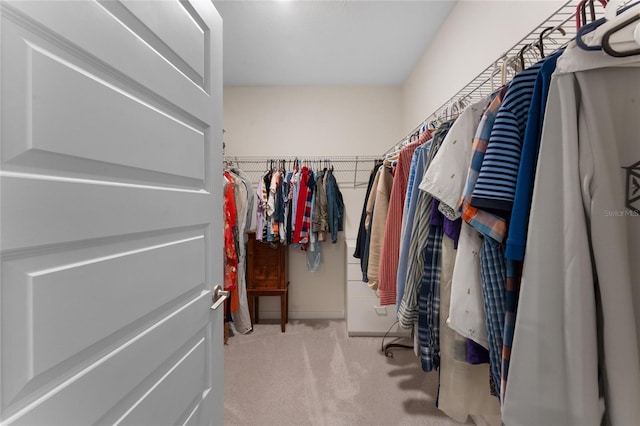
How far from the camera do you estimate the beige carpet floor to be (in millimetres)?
1587

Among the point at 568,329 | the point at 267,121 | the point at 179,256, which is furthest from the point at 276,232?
the point at 568,329

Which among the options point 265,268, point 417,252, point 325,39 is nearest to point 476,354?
point 417,252

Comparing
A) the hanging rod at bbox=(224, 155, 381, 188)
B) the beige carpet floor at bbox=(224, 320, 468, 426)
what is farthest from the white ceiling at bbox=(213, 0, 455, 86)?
the beige carpet floor at bbox=(224, 320, 468, 426)

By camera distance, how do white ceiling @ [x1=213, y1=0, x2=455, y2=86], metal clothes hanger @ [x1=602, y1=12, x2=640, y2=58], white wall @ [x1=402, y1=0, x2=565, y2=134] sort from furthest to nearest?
white ceiling @ [x1=213, y1=0, x2=455, y2=86]
white wall @ [x1=402, y1=0, x2=565, y2=134]
metal clothes hanger @ [x1=602, y1=12, x2=640, y2=58]

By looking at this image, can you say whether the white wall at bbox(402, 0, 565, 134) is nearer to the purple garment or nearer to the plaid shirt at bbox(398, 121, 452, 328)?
the plaid shirt at bbox(398, 121, 452, 328)

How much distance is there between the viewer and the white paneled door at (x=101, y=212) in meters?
0.40

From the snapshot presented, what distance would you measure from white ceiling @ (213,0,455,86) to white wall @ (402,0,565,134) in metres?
0.12

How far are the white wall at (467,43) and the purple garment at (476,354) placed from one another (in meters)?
1.32

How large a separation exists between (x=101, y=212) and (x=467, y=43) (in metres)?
2.08

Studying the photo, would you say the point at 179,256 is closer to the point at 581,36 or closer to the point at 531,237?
the point at 531,237

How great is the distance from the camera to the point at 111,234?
547mm

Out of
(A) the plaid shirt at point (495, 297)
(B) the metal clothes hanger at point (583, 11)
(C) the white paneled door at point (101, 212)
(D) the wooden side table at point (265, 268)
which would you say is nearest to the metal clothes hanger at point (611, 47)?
(B) the metal clothes hanger at point (583, 11)

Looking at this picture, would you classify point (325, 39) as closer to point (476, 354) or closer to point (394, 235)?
point (394, 235)

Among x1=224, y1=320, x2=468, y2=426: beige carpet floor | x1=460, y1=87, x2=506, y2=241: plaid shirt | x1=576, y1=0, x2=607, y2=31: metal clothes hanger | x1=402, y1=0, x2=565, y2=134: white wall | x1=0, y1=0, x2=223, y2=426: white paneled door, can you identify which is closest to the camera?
x1=0, y1=0, x2=223, y2=426: white paneled door
